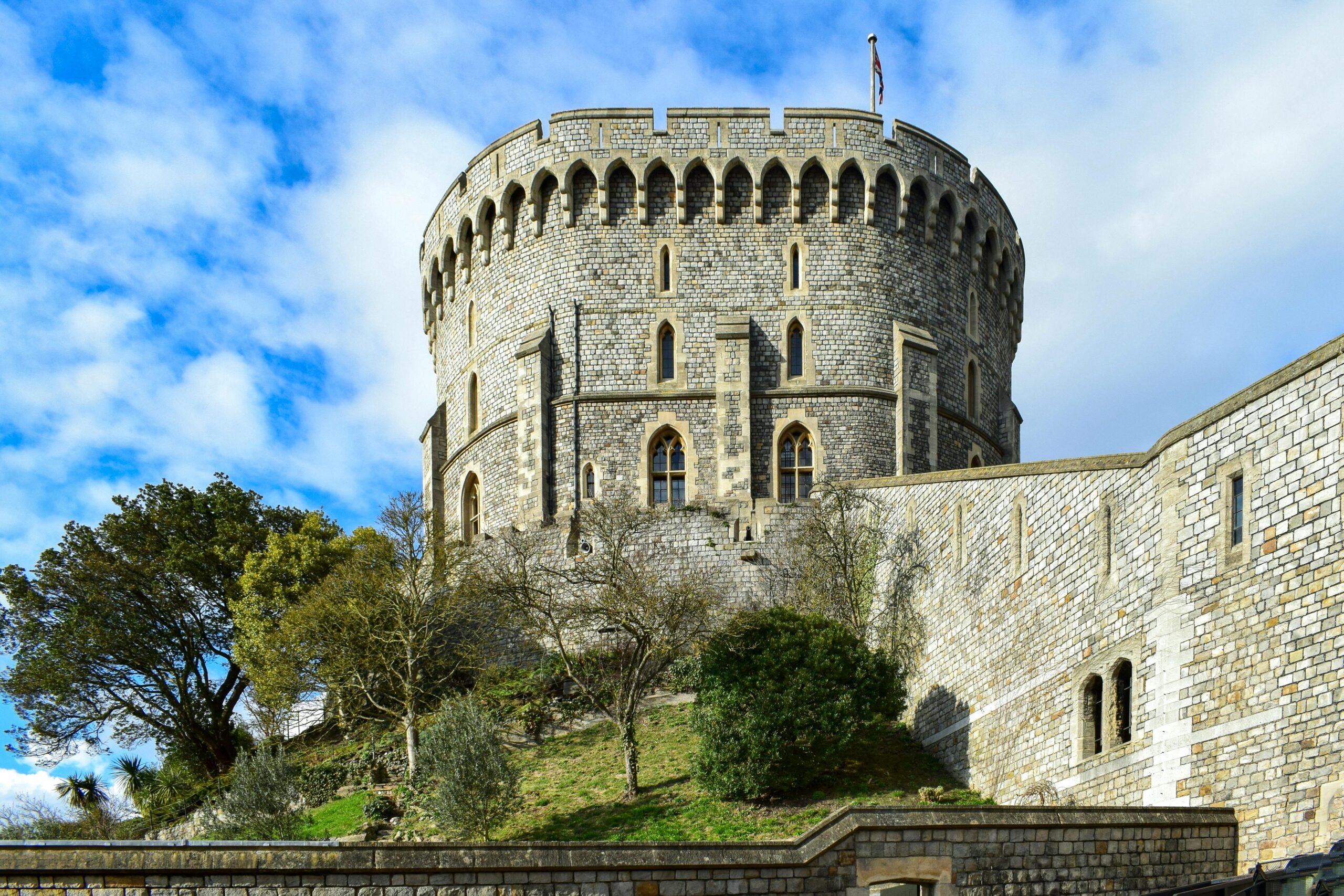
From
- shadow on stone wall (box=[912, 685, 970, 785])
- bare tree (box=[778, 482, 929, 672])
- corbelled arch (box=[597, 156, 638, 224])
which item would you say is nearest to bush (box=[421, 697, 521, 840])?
bare tree (box=[778, 482, 929, 672])

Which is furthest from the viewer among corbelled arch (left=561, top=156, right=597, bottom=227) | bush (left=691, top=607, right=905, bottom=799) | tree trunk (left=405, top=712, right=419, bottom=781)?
corbelled arch (left=561, top=156, right=597, bottom=227)

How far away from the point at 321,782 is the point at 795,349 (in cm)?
1691

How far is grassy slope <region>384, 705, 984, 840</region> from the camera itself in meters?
25.8

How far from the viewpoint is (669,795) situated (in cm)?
2809

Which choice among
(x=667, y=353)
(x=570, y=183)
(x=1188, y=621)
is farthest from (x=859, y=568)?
(x=1188, y=621)

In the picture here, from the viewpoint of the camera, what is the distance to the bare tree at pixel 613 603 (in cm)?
3053

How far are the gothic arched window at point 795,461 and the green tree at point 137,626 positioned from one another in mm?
13641

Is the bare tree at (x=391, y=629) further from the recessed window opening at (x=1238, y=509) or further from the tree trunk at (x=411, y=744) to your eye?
the recessed window opening at (x=1238, y=509)

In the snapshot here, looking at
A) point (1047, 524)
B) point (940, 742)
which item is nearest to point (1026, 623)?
point (1047, 524)

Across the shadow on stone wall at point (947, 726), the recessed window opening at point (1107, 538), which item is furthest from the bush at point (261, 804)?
the recessed window opening at point (1107, 538)

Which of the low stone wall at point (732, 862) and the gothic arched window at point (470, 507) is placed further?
the gothic arched window at point (470, 507)

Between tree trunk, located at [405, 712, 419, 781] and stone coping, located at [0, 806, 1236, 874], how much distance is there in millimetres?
16149

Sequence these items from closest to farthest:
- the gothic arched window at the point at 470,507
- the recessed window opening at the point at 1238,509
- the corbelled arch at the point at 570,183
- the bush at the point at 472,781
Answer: the recessed window opening at the point at 1238,509
the bush at the point at 472,781
the corbelled arch at the point at 570,183
the gothic arched window at the point at 470,507

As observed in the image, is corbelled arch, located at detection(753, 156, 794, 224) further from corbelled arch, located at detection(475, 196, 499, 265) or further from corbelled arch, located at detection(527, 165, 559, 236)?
corbelled arch, located at detection(475, 196, 499, 265)
